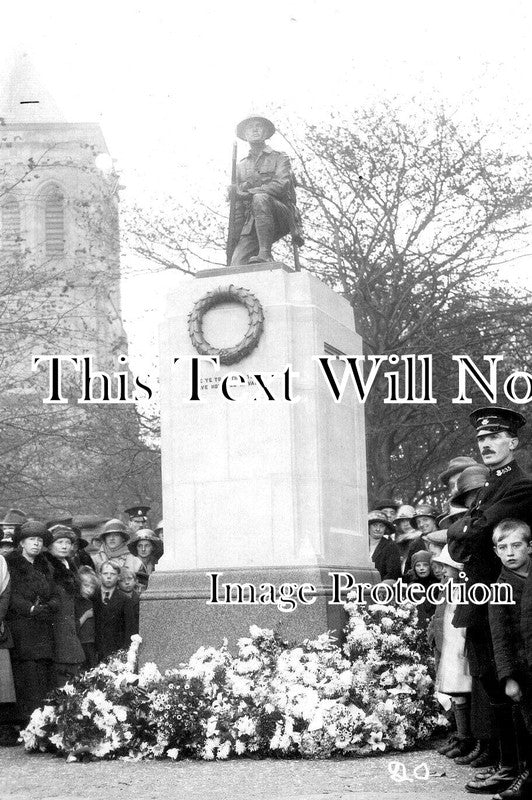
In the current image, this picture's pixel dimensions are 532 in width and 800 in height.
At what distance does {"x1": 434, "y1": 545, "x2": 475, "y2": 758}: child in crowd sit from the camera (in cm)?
796

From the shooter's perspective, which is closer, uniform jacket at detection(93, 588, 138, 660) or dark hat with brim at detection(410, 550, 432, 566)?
dark hat with brim at detection(410, 550, 432, 566)

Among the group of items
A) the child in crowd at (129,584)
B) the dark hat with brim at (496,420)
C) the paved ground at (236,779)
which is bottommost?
the paved ground at (236,779)

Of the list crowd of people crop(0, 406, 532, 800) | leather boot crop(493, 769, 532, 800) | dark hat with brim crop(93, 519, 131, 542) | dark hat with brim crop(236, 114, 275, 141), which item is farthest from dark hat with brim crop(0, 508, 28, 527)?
leather boot crop(493, 769, 532, 800)

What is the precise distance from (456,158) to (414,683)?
1350 centimetres

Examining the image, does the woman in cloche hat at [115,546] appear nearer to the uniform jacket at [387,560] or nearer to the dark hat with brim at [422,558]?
the uniform jacket at [387,560]

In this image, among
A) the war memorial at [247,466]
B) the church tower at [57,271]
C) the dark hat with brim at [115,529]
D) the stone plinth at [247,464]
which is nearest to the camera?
the war memorial at [247,466]

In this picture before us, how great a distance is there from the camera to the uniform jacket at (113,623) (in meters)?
10.8

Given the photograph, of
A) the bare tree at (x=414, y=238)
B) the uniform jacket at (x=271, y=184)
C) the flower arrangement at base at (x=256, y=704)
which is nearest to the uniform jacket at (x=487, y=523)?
the flower arrangement at base at (x=256, y=704)

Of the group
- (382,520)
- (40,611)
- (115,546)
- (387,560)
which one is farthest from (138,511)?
(40,611)

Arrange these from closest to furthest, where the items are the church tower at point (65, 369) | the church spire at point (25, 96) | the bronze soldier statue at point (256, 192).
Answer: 1. the bronze soldier statue at point (256, 192)
2. the church tower at point (65, 369)
3. the church spire at point (25, 96)

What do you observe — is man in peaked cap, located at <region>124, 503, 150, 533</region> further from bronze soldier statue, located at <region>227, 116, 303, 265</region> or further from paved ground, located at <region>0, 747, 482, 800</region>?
paved ground, located at <region>0, 747, 482, 800</region>

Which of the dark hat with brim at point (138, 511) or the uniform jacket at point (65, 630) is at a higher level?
the dark hat with brim at point (138, 511)

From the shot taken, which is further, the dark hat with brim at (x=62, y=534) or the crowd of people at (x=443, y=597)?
the dark hat with brim at (x=62, y=534)

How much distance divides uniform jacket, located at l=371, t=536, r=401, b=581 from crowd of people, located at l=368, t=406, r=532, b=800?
2462mm
